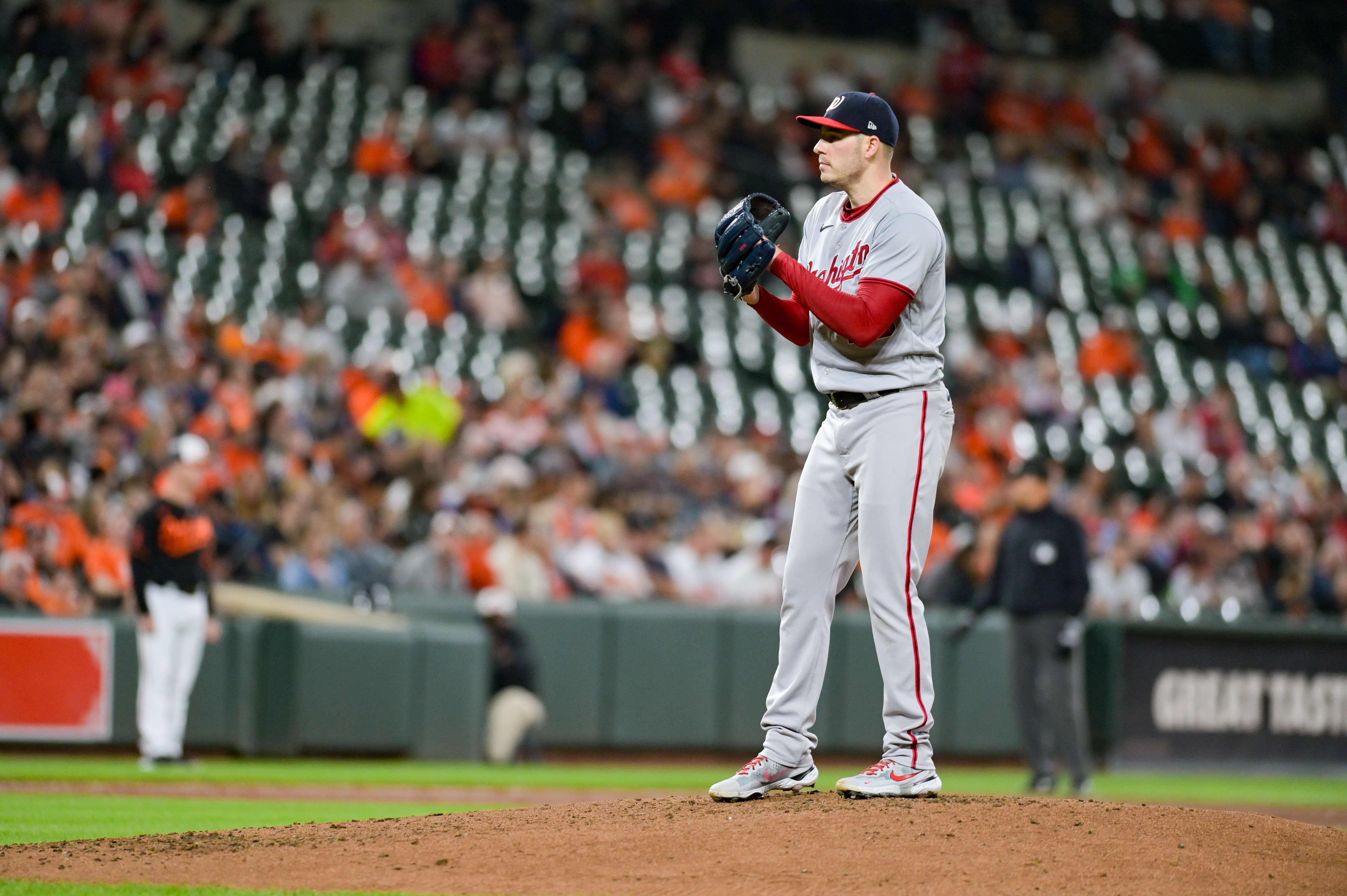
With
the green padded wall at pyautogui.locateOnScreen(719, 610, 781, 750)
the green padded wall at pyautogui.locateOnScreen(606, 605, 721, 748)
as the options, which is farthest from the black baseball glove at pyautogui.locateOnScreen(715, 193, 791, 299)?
the green padded wall at pyautogui.locateOnScreen(719, 610, 781, 750)

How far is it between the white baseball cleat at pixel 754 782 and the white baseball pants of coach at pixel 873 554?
0.03 metres

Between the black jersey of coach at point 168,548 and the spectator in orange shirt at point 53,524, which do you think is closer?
the black jersey of coach at point 168,548

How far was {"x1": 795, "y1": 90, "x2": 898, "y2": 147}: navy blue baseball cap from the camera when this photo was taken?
16.6 ft

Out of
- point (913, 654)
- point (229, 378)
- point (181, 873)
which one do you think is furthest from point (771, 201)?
point (229, 378)

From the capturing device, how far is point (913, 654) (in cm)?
507

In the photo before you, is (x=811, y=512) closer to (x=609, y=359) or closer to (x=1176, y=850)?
(x=1176, y=850)

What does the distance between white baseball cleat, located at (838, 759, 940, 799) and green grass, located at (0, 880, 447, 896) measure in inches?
58.4

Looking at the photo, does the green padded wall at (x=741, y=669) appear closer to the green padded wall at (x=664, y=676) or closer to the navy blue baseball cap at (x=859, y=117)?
the green padded wall at (x=664, y=676)

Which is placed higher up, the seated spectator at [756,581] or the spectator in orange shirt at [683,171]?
the spectator in orange shirt at [683,171]

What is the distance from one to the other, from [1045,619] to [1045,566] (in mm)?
315

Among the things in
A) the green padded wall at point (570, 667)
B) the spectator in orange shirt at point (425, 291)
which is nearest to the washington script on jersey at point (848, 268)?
the green padded wall at point (570, 667)

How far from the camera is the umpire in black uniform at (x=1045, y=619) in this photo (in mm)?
10055

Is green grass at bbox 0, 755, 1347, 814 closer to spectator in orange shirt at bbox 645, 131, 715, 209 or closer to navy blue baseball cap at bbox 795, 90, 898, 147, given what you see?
navy blue baseball cap at bbox 795, 90, 898, 147

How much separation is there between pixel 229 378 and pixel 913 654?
8792mm
